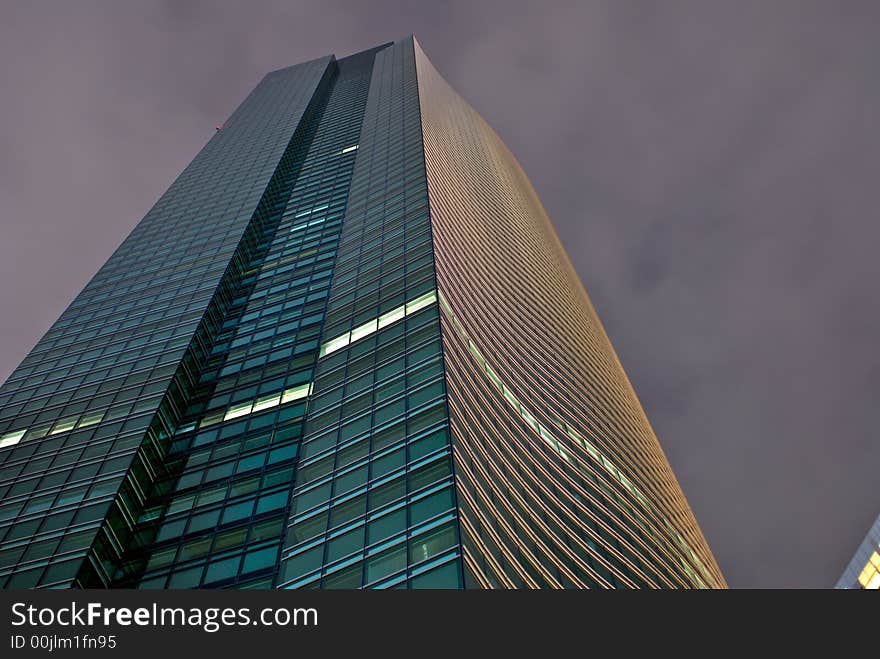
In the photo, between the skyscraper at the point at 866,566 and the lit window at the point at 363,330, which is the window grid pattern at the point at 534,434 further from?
the skyscraper at the point at 866,566

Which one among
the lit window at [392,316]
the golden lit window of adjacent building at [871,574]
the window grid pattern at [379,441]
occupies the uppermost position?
the lit window at [392,316]

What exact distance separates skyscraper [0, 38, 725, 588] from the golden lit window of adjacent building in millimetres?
13036

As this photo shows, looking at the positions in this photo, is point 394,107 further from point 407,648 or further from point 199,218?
point 407,648

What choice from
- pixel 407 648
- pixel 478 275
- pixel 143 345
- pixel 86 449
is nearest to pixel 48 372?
pixel 143 345

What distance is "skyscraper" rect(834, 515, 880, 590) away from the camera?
30583 millimetres

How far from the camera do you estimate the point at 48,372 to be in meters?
62.2

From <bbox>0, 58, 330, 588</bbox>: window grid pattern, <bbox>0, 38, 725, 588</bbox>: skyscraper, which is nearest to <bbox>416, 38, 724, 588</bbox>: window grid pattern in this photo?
<bbox>0, 38, 725, 588</bbox>: skyscraper

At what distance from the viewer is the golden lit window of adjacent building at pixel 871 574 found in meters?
30.1

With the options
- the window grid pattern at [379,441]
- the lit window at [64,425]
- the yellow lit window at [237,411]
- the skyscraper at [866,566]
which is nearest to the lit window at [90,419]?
the lit window at [64,425]

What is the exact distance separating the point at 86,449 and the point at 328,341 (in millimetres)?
16522

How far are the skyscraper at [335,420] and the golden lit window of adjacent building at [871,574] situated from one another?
513 inches

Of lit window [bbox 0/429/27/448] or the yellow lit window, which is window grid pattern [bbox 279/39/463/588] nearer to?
the yellow lit window

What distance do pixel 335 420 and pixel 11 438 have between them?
26113 millimetres

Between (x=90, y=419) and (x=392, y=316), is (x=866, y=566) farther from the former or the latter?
(x=90, y=419)
